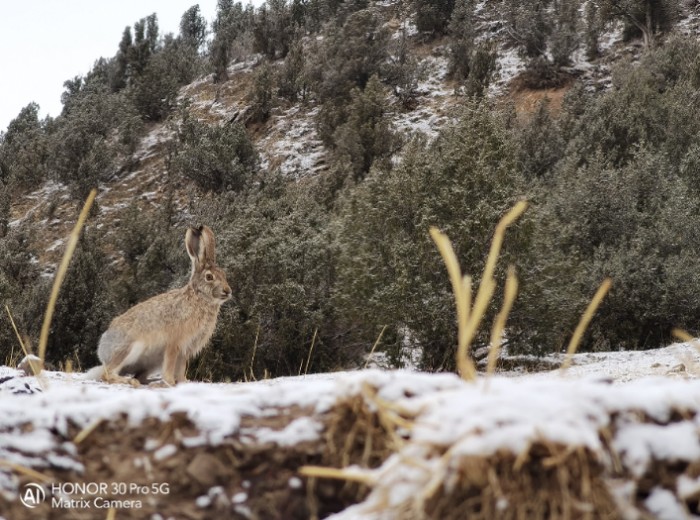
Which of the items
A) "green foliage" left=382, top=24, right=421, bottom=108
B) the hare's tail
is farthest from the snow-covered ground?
"green foliage" left=382, top=24, right=421, bottom=108

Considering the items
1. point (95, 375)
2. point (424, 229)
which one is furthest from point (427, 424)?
point (424, 229)

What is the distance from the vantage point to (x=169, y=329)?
5820 mm

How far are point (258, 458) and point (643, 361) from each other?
899 cm

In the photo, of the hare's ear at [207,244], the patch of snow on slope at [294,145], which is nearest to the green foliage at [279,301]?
the hare's ear at [207,244]

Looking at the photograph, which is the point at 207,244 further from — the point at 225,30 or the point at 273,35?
the point at 225,30

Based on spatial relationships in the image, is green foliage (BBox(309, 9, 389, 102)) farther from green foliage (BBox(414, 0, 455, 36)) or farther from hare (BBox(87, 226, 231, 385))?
hare (BBox(87, 226, 231, 385))

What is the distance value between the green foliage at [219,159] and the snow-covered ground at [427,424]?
23.6 m

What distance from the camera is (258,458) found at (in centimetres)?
157

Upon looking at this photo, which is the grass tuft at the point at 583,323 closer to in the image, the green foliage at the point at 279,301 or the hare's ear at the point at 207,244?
the hare's ear at the point at 207,244

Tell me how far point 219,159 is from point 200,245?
20.3 metres

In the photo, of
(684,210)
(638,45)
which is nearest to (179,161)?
(684,210)

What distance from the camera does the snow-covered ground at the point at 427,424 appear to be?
1290 mm

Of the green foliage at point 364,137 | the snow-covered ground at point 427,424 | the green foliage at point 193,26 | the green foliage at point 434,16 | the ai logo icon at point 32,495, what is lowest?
the ai logo icon at point 32,495

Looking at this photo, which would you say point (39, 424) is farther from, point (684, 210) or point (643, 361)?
point (684, 210)
